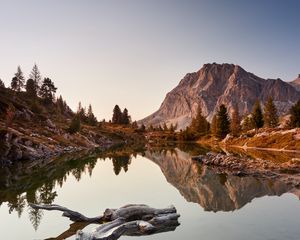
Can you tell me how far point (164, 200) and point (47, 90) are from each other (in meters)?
167

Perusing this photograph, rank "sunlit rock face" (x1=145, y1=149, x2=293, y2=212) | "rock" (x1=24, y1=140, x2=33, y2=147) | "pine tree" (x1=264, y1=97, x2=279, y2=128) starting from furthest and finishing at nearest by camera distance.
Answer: "pine tree" (x1=264, y1=97, x2=279, y2=128), "rock" (x1=24, y1=140, x2=33, y2=147), "sunlit rock face" (x1=145, y1=149, x2=293, y2=212)

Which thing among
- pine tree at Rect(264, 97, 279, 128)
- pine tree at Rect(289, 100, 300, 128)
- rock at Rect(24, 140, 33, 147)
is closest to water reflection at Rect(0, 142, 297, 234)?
rock at Rect(24, 140, 33, 147)

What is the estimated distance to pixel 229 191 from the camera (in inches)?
1427

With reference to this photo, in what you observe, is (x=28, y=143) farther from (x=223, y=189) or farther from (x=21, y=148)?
(x=223, y=189)

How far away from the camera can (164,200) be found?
3162 cm

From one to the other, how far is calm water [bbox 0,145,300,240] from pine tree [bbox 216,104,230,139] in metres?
99.5

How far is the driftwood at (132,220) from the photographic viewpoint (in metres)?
18.8

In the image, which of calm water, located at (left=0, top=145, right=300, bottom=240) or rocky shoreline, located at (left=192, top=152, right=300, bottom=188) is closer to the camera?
calm water, located at (left=0, top=145, right=300, bottom=240)

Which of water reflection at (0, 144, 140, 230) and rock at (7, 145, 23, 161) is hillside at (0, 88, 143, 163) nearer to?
rock at (7, 145, 23, 161)

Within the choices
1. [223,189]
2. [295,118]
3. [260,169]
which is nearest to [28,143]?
[260,169]

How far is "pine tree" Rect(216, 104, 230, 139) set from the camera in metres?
151

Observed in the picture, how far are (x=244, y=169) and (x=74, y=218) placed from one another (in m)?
34.9

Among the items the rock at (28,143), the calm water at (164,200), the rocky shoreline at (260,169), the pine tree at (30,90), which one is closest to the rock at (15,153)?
the rock at (28,143)

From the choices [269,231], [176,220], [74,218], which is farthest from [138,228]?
[269,231]
